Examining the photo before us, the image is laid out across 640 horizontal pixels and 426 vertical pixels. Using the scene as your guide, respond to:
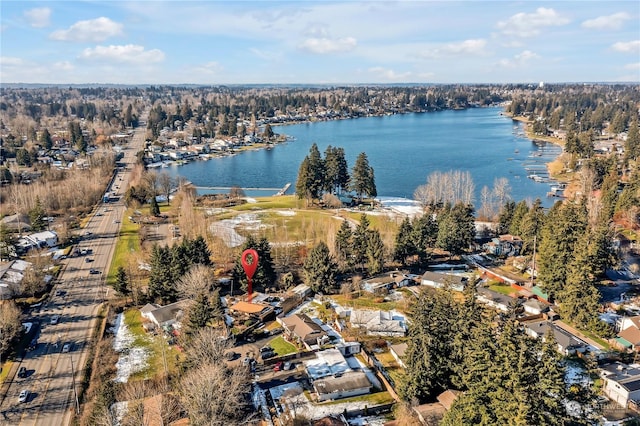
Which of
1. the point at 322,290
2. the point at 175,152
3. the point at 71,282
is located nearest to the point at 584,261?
the point at 322,290

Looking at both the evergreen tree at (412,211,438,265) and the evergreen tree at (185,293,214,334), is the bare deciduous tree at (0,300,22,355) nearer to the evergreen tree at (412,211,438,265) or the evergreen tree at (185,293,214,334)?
the evergreen tree at (185,293,214,334)

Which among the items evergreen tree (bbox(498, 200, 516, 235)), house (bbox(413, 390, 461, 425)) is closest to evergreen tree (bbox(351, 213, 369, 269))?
evergreen tree (bbox(498, 200, 516, 235))

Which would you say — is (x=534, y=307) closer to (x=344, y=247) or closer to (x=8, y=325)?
(x=344, y=247)

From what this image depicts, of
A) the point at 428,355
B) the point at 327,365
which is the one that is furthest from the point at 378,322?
the point at 428,355

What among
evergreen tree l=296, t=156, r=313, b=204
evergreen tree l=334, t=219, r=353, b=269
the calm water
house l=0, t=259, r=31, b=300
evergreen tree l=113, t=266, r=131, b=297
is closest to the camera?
evergreen tree l=113, t=266, r=131, b=297

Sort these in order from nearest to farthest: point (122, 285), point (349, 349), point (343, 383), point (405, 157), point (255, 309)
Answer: point (343, 383)
point (349, 349)
point (255, 309)
point (122, 285)
point (405, 157)

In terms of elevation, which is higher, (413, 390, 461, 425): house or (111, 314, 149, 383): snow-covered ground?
(413, 390, 461, 425): house

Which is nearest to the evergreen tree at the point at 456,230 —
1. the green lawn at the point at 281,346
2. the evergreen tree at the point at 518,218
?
the evergreen tree at the point at 518,218
